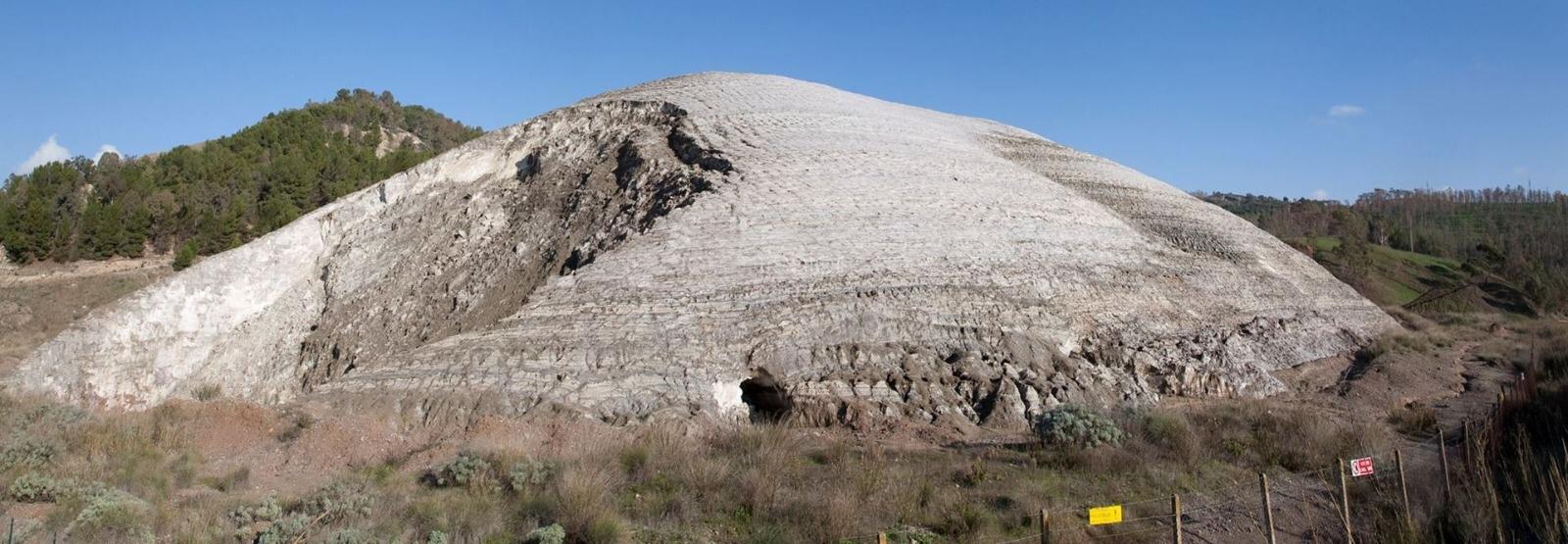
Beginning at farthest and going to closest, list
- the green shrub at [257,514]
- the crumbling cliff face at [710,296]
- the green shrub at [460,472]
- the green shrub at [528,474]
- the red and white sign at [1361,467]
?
1. the crumbling cliff face at [710,296]
2. the green shrub at [460,472]
3. the green shrub at [528,474]
4. the red and white sign at [1361,467]
5. the green shrub at [257,514]

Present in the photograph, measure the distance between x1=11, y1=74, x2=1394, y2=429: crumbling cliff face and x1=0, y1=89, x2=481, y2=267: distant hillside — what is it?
23.0 meters

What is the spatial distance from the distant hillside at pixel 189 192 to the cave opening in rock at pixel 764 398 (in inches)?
1174

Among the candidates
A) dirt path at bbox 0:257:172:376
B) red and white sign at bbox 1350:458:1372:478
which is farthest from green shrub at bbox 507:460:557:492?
dirt path at bbox 0:257:172:376

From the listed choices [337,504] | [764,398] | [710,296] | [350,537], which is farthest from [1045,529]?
[710,296]

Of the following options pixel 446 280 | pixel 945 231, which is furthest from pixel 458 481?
pixel 945 231

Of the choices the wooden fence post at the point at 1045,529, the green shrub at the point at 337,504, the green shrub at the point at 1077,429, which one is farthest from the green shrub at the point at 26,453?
the green shrub at the point at 1077,429

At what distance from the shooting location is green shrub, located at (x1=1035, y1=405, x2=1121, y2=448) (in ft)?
31.4

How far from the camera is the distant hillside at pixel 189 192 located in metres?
35.7

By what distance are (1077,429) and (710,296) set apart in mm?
5245

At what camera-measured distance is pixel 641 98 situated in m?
19.1

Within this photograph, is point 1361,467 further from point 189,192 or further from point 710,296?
point 189,192

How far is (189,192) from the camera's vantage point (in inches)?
1625

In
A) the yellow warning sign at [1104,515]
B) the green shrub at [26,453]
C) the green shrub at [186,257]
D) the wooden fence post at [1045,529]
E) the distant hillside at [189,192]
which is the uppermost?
the distant hillside at [189,192]

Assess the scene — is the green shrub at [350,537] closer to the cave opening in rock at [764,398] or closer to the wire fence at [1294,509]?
the wire fence at [1294,509]
